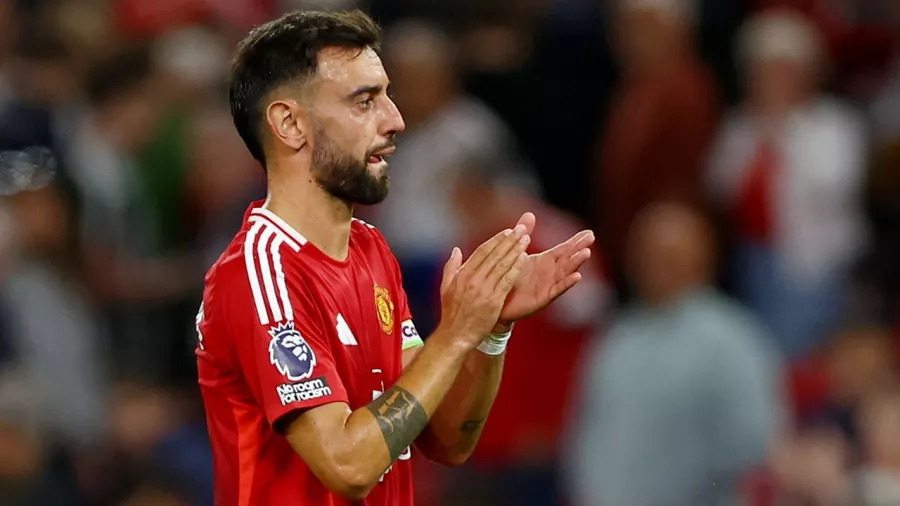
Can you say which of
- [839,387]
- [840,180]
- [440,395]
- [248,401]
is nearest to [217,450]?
[248,401]

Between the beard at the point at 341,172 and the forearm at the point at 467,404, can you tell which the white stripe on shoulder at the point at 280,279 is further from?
the forearm at the point at 467,404

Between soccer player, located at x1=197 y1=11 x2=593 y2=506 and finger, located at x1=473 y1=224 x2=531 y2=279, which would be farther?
finger, located at x1=473 y1=224 x2=531 y2=279

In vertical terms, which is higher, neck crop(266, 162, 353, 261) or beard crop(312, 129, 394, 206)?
beard crop(312, 129, 394, 206)

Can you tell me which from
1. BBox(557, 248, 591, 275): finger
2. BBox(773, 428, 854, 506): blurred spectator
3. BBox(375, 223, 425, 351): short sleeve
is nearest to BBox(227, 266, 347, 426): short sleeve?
BBox(375, 223, 425, 351): short sleeve

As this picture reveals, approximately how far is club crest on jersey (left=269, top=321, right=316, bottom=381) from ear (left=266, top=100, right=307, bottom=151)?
49 centimetres

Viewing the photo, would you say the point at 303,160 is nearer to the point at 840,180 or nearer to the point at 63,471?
the point at 63,471

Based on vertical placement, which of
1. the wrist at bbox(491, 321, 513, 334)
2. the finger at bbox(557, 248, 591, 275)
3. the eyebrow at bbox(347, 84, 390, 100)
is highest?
the eyebrow at bbox(347, 84, 390, 100)

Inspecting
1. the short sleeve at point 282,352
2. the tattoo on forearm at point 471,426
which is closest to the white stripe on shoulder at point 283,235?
the short sleeve at point 282,352

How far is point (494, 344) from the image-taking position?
14.4 ft

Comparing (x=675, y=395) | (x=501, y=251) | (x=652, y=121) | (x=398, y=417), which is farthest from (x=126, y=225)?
(x=398, y=417)

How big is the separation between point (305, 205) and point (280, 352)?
441mm

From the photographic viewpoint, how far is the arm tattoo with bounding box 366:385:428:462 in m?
3.90

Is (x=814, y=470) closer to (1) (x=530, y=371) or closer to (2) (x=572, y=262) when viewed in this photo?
(1) (x=530, y=371)

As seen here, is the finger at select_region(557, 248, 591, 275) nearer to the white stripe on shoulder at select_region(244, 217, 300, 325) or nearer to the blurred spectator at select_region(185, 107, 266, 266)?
the white stripe on shoulder at select_region(244, 217, 300, 325)
